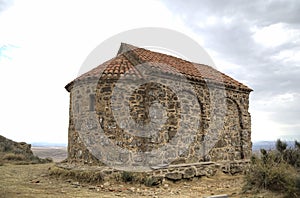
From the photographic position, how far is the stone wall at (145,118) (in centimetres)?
1109

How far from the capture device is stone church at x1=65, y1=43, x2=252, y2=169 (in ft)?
36.2

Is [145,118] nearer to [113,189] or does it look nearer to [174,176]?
[174,176]

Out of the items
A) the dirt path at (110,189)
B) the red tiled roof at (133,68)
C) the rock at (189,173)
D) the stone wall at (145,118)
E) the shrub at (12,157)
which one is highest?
the red tiled roof at (133,68)

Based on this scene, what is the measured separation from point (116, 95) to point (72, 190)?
13.3 feet

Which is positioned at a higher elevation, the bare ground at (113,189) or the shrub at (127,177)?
the shrub at (127,177)

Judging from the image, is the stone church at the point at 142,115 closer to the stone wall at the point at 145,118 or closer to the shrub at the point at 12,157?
the stone wall at the point at 145,118

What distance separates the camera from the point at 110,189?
894 centimetres

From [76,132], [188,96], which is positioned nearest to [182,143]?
[188,96]

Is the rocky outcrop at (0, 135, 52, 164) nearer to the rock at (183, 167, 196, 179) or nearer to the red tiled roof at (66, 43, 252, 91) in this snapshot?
the red tiled roof at (66, 43, 252, 91)

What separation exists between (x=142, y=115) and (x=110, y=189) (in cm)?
332

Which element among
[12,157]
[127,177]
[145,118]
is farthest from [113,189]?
[12,157]

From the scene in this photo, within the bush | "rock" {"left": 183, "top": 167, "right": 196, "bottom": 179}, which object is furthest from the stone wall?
the bush

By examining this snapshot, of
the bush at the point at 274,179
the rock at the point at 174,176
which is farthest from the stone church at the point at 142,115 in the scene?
the bush at the point at 274,179

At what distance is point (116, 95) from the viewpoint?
11289mm
